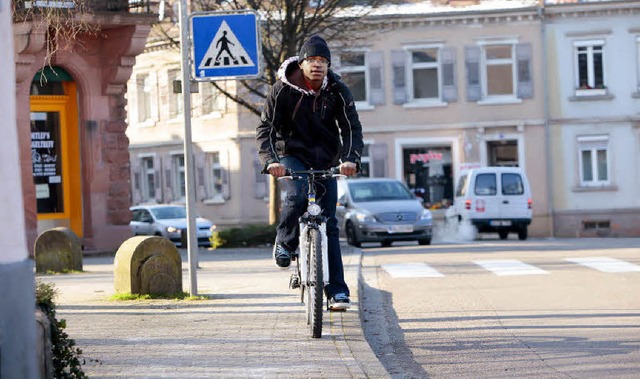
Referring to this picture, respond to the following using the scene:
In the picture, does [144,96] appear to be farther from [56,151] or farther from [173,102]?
[56,151]

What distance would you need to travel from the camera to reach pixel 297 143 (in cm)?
975

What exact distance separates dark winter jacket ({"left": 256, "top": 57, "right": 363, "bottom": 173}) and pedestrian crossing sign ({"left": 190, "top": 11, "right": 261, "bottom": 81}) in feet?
10.6

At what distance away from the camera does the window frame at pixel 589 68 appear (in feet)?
163

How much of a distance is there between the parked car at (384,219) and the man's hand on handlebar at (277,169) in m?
20.1

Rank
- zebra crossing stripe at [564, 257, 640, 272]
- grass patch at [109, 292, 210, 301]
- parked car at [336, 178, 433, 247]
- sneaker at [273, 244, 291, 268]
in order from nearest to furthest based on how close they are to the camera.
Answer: sneaker at [273, 244, 291, 268], grass patch at [109, 292, 210, 301], zebra crossing stripe at [564, 257, 640, 272], parked car at [336, 178, 433, 247]

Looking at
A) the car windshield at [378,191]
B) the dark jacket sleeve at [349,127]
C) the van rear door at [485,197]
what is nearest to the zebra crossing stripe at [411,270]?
the dark jacket sleeve at [349,127]

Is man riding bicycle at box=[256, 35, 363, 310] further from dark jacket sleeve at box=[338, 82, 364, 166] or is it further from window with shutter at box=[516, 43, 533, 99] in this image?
window with shutter at box=[516, 43, 533, 99]

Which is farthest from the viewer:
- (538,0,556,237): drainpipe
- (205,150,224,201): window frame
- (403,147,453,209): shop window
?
(205,150,224,201): window frame

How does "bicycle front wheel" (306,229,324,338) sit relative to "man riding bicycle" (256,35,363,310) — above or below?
below

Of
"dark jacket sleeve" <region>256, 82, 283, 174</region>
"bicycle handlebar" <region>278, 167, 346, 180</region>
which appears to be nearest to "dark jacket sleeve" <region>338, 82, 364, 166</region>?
"bicycle handlebar" <region>278, 167, 346, 180</region>

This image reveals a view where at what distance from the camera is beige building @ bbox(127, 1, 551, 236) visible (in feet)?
163

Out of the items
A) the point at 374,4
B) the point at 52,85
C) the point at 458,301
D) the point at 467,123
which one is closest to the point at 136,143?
the point at 467,123

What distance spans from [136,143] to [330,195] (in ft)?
155

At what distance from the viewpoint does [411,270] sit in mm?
18781
